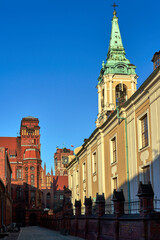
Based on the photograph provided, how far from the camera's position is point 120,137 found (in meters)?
25.4

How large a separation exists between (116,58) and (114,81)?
10.9ft

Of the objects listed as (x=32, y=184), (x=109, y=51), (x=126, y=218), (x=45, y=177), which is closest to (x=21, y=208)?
(x=32, y=184)

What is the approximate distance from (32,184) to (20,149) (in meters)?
12.0

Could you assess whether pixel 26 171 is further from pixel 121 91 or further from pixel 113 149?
pixel 113 149

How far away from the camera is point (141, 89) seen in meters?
21.2

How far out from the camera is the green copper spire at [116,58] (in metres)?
37.7

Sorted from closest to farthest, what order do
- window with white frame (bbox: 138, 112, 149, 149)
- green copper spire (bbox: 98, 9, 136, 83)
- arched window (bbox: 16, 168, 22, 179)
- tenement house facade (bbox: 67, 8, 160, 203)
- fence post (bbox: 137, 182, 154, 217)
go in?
fence post (bbox: 137, 182, 154, 217) < tenement house facade (bbox: 67, 8, 160, 203) < window with white frame (bbox: 138, 112, 149, 149) < green copper spire (bbox: 98, 9, 136, 83) < arched window (bbox: 16, 168, 22, 179)

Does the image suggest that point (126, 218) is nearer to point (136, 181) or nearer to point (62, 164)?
point (136, 181)

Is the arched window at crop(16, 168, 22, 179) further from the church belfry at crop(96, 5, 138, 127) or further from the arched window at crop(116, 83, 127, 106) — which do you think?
the arched window at crop(116, 83, 127, 106)

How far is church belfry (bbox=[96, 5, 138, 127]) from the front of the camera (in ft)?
118

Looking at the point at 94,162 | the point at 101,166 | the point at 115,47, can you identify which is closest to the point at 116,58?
the point at 115,47

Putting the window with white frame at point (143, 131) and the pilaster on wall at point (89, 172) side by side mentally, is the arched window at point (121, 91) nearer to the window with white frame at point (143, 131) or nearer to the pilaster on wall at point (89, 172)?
the pilaster on wall at point (89, 172)

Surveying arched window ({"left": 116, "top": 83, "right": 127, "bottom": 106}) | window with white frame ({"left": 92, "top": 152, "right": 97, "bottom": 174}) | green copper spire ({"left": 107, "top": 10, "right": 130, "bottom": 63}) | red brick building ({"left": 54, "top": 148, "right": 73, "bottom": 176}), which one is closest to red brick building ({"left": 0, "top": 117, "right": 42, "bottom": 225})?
red brick building ({"left": 54, "top": 148, "right": 73, "bottom": 176})

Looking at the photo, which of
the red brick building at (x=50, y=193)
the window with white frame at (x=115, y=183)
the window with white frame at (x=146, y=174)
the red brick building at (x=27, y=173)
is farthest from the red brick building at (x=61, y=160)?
the window with white frame at (x=146, y=174)
